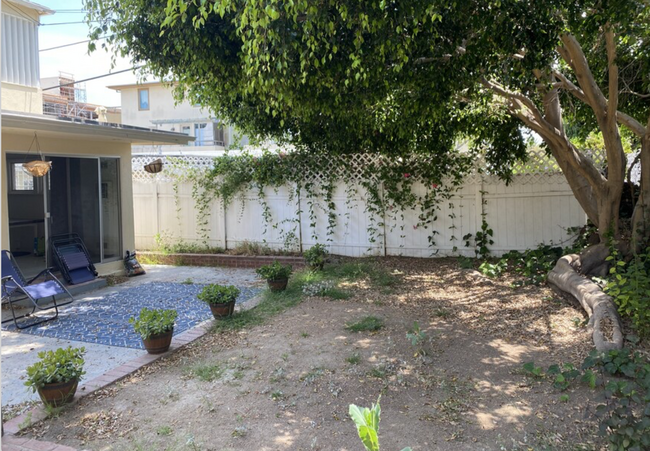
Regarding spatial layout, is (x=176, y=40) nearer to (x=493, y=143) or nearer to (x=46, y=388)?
(x=46, y=388)

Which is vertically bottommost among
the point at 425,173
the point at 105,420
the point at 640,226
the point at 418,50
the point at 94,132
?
the point at 105,420

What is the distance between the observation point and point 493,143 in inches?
349

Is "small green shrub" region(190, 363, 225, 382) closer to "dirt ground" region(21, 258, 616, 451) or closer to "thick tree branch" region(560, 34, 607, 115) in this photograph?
"dirt ground" region(21, 258, 616, 451)

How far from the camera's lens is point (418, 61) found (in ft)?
19.6

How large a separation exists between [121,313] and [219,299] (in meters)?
1.81

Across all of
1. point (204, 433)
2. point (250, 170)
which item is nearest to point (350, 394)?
point (204, 433)

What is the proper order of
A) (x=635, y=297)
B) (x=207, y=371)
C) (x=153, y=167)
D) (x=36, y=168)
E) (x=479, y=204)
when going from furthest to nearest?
(x=153, y=167) < (x=479, y=204) < (x=36, y=168) < (x=635, y=297) < (x=207, y=371)

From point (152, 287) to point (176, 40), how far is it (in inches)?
176

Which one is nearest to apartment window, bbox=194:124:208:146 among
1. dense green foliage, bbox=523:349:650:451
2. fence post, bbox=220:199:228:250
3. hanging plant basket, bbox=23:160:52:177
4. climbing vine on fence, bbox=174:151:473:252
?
climbing vine on fence, bbox=174:151:473:252

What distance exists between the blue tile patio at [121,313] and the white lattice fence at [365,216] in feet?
8.33

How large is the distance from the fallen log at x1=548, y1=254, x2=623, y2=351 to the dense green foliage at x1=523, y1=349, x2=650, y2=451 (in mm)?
305

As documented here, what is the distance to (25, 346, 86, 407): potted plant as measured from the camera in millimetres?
3941

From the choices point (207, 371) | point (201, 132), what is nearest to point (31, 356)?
point (207, 371)

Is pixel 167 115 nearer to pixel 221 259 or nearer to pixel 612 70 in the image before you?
pixel 221 259
